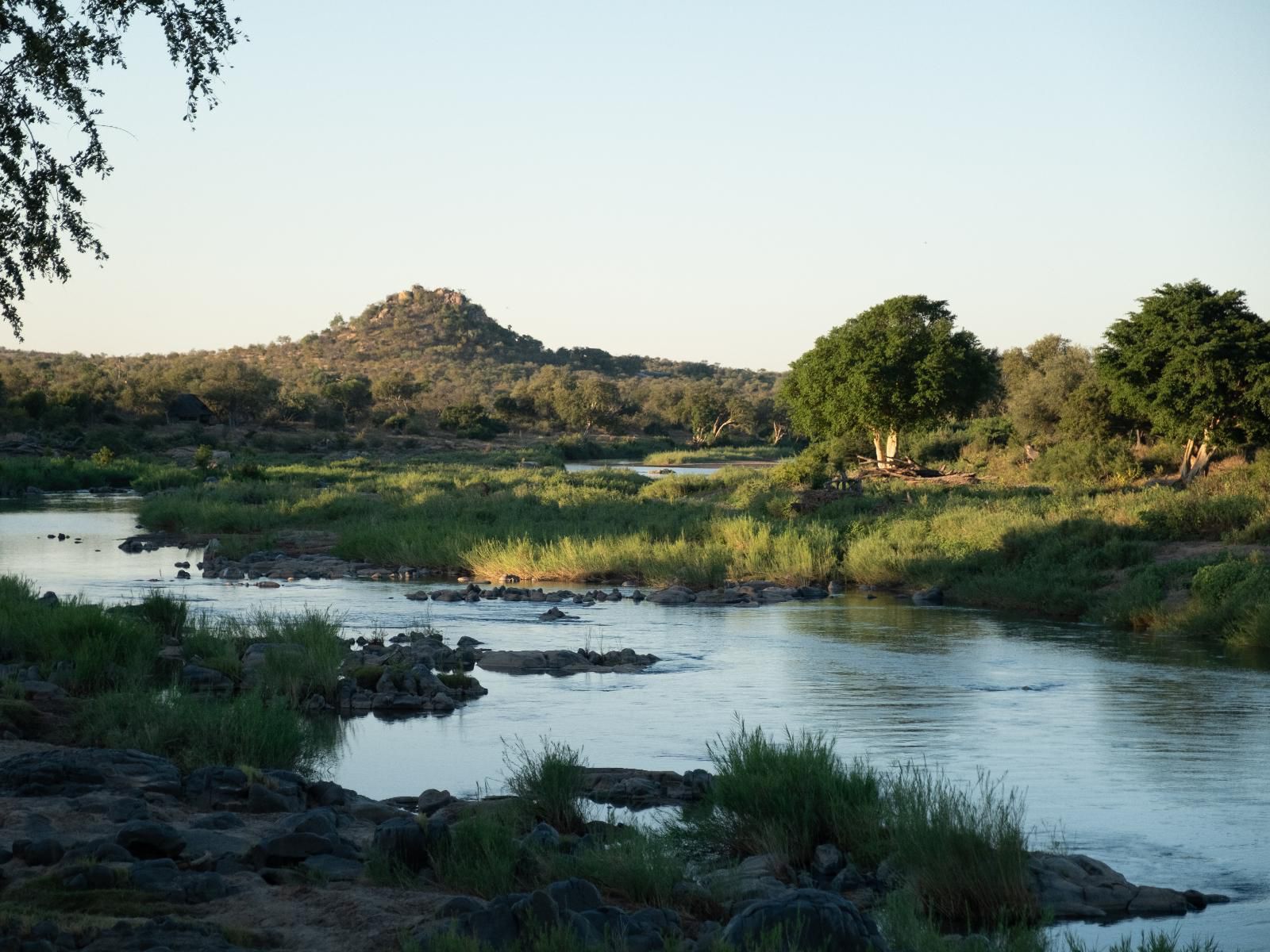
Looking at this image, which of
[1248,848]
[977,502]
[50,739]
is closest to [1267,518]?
[977,502]

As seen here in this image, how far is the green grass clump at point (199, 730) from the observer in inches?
447

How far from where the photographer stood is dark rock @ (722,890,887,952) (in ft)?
20.1

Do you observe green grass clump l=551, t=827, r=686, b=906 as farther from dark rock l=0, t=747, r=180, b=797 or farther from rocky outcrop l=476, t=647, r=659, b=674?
rocky outcrop l=476, t=647, r=659, b=674

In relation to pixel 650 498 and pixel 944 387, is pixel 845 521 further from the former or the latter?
pixel 944 387

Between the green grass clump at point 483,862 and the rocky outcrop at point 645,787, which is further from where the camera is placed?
the rocky outcrop at point 645,787

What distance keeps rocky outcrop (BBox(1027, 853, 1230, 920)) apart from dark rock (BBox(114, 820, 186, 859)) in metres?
5.13

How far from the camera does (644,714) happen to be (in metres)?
15.2

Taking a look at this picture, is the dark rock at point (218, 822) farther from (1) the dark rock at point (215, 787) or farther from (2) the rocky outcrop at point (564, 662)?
(2) the rocky outcrop at point (564, 662)

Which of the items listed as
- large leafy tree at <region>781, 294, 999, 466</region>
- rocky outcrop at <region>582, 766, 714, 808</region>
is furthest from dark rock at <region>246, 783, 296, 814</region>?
large leafy tree at <region>781, 294, 999, 466</region>

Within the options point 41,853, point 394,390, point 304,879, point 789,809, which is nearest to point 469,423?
point 394,390

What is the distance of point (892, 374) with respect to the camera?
4628 centimetres

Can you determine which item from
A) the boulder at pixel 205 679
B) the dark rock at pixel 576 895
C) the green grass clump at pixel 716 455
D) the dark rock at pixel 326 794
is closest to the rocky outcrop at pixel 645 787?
the dark rock at pixel 326 794

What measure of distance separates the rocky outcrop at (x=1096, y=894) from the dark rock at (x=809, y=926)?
87.5 inches

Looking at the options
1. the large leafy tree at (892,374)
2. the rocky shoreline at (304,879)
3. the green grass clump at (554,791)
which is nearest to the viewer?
the rocky shoreline at (304,879)
